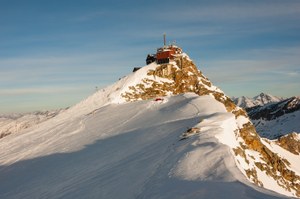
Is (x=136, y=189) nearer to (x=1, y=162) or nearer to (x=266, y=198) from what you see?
(x=266, y=198)

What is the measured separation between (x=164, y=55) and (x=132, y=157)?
5977cm

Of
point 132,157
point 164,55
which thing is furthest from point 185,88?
point 132,157

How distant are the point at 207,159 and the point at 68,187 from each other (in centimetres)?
1261

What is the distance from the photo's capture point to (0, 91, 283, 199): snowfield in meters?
20.4

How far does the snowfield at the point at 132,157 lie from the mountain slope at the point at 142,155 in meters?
0.07

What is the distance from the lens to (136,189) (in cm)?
2288

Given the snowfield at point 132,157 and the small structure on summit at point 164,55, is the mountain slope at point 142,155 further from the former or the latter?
the small structure on summit at point 164,55

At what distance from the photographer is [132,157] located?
31953 millimetres

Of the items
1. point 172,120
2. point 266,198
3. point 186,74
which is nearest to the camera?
point 266,198

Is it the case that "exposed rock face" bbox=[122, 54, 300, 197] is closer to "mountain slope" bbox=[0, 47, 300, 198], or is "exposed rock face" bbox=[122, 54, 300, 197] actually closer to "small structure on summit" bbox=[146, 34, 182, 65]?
"mountain slope" bbox=[0, 47, 300, 198]

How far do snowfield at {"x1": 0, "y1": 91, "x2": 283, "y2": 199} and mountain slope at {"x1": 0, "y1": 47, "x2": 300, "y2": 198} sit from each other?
Answer: 2.8 inches

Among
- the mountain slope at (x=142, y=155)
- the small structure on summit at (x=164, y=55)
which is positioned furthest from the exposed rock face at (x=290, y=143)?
the small structure on summit at (x=164, y=55)

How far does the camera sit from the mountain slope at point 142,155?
21156mm

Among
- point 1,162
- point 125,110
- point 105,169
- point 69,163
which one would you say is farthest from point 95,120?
point 105,169
